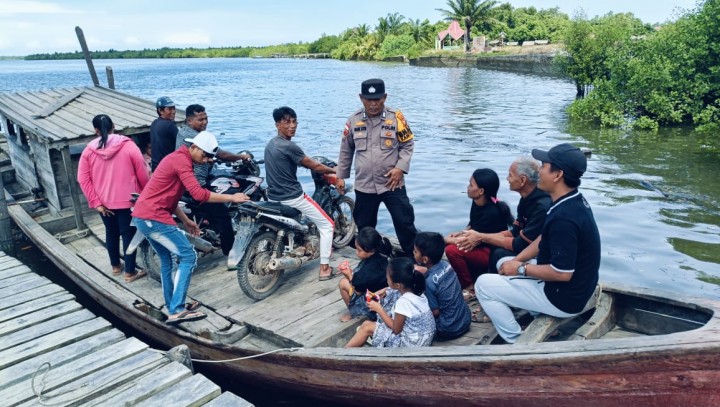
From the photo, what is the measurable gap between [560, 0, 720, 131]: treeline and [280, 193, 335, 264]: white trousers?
16.3 meters

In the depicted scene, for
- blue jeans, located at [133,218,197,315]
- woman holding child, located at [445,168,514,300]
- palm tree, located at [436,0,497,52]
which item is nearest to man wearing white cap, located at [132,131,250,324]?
blue jeans, located at [133,218,197,315]

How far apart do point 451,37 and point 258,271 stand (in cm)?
6874

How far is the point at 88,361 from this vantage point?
4430 mm

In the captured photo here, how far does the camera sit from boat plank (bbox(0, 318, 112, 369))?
179 inches

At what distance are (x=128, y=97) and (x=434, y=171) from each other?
823cm

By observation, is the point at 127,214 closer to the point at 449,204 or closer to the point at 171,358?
the point at 171,358

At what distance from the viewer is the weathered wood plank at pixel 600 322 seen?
4180 mm

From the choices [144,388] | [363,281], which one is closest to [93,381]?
[144,388]

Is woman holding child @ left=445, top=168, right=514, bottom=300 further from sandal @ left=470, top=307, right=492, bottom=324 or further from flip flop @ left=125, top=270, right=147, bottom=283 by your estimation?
flip flop @ left=125, top=270, right=147, bottom=283

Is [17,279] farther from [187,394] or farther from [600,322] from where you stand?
[600,322]

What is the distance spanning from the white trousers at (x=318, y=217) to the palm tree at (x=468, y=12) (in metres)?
58.8

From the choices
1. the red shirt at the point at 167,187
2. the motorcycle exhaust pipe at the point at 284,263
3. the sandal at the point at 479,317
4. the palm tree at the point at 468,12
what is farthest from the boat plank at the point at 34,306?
the palm tree at the point at 468,12

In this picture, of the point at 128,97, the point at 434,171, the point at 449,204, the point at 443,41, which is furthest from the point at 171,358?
the point at 443,41

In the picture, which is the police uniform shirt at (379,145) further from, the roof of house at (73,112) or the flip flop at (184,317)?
the roof of house at (73,112)
